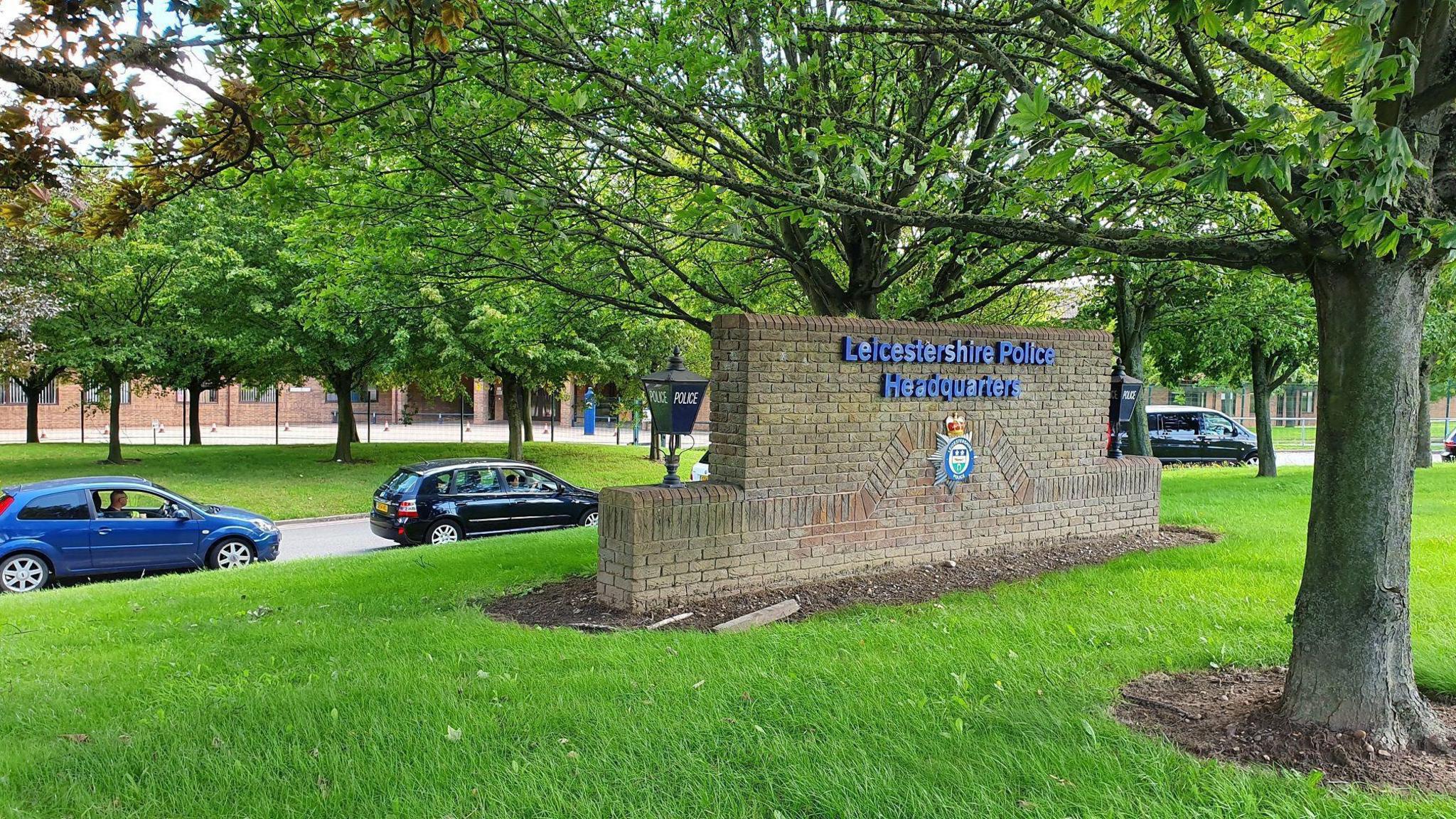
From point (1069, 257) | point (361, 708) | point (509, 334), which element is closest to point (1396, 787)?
point (361, 708)

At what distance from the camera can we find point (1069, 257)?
975cm

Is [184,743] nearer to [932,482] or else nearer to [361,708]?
[361,708]

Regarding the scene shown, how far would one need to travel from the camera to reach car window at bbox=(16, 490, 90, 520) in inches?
442

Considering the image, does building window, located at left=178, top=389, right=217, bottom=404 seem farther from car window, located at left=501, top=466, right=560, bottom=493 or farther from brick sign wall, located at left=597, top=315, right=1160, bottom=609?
brick sign wall, located at left=597, top=315, right=1160, bottom=609

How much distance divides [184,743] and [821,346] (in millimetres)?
5701

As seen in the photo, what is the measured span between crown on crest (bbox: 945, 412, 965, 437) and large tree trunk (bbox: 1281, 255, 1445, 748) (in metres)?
4.79

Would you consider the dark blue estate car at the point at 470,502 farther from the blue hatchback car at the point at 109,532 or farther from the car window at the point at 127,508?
the car window at the point at 127,508

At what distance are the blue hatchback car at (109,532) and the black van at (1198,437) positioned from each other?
24511 millimetres

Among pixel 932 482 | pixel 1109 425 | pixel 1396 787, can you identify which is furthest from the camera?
pixel 1109 425

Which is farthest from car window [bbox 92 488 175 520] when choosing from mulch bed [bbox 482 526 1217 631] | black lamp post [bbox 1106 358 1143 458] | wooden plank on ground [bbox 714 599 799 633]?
black lamp post [bbox 1106 358 1143 458]

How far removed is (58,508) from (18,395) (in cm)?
3849

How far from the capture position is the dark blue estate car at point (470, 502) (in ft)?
45.8

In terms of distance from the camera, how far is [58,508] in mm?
11461

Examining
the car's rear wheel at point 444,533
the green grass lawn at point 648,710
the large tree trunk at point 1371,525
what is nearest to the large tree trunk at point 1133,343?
the green grass lawn at point 648,710
